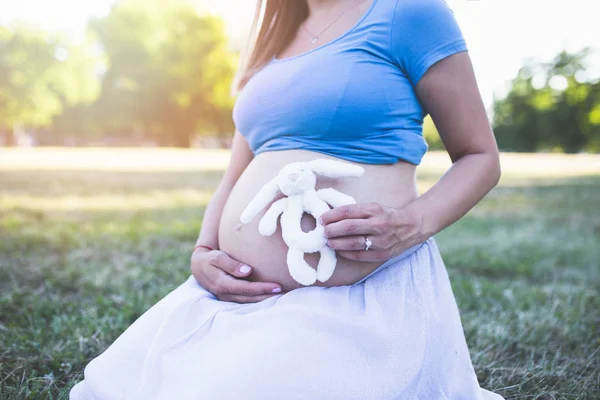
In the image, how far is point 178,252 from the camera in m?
3.41

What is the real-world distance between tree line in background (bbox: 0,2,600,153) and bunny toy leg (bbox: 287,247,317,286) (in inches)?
912

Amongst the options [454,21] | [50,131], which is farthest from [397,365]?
[50,131]

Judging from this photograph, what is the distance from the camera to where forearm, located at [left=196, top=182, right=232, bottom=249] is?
141cm

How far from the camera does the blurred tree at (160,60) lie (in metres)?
26.9

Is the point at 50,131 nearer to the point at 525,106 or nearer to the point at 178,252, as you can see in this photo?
the point at 178,252

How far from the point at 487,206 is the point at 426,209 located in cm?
630

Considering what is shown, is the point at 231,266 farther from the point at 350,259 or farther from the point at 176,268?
the point at 176,268

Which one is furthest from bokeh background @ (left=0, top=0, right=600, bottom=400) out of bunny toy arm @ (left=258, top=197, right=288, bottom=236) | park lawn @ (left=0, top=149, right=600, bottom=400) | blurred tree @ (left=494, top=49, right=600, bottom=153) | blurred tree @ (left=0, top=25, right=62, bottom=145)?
blurred tree @ (left=494, top=49, right=600, bottom=153)

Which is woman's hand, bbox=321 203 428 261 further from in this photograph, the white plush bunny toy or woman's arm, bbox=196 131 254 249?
woman's arm, bbox=196 131 254 249

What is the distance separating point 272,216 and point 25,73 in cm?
2369

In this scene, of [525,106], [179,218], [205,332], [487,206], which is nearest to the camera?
[205,332]

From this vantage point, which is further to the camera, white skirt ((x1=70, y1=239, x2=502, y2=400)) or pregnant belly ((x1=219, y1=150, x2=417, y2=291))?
pregnant belly ((x1=219, y1=150, x2=417, y2=291))

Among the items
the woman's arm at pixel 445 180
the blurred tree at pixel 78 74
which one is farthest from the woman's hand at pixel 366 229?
the blurred tree at pixel 78 74

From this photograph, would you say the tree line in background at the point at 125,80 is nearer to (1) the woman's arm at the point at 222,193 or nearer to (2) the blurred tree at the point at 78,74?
Result: (2) the blurred tree at the point at 78,74
